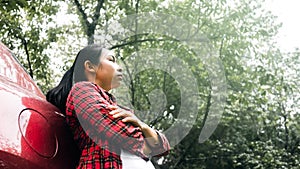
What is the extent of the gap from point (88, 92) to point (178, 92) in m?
6.38

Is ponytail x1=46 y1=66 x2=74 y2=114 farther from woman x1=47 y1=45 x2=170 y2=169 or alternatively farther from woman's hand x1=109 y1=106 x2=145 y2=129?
woman's hand x1=109 y1=106 x2=145 y2=129

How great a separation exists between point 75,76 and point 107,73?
122 mm

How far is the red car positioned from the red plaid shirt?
8 centimetres

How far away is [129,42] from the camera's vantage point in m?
7.16

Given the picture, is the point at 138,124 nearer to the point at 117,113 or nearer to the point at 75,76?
the point at 117,113

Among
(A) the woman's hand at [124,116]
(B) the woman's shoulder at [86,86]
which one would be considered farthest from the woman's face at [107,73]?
(A) the woman's hand at [124,116]

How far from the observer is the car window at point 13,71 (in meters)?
1.79

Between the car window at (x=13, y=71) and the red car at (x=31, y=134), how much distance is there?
0.11 metres

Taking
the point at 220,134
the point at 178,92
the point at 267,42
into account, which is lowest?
the point at 220,134

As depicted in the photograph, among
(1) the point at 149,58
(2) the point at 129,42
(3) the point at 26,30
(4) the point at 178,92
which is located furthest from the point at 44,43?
(1) the point at 149,58

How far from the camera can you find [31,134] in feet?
4.70

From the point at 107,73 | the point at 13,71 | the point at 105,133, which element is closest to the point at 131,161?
the point at 105,133

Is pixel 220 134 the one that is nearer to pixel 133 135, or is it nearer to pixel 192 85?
pixel 192 85

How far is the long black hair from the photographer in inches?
67.1
